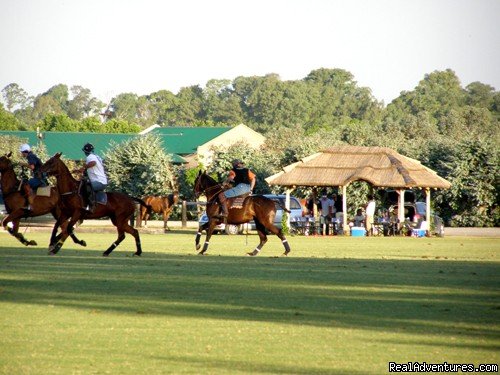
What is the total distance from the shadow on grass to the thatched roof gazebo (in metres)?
23.5

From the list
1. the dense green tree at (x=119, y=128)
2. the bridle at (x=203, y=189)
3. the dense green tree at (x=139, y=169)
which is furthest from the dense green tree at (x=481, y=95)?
the bridle at (x=203, y=189)

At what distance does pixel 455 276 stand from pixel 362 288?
356cm

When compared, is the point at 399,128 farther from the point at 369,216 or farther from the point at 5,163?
the point at 5,163

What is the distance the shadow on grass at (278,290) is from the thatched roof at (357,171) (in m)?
23.5

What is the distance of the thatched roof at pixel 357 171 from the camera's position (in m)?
48.9

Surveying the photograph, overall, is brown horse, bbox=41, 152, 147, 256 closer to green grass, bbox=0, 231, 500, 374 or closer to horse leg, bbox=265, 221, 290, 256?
green grass, bbox=0, 231, 500, 374

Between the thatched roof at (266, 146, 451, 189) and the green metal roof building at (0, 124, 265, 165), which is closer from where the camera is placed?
the thatched roof at (266, 146, 451, 189)

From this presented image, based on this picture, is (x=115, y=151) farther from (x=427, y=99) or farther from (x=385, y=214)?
(x=427, y=99)

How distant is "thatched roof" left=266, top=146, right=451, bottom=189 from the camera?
161 feet

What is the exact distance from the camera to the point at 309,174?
166ft

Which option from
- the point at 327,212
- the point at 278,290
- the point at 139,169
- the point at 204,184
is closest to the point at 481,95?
the point at 139,169

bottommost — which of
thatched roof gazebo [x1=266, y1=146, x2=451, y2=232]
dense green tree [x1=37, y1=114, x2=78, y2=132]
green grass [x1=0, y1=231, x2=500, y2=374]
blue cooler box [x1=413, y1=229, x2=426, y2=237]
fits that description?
green grass [x1=0, y1=231, x2=500, y2=374]

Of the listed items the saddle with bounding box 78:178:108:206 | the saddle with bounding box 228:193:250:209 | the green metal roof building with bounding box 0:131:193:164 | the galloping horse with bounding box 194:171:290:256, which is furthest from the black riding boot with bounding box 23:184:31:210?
the green metal roof building with bounding box 0:131:193:164

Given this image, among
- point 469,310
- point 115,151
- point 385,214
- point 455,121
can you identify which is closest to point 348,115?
point 455,121
